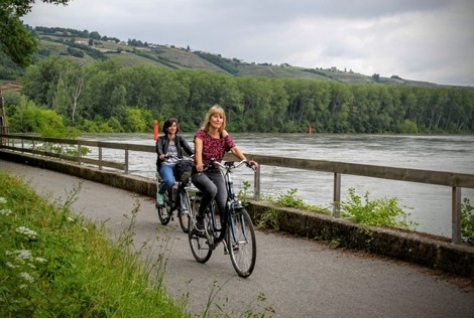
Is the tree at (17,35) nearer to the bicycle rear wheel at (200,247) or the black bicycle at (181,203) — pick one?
the black bicycle at (181,203)

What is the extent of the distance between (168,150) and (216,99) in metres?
112

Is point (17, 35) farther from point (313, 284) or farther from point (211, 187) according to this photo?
point (313, 284)

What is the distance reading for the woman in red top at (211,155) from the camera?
7297mm

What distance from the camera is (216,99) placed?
12162 cm

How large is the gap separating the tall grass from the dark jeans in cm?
140

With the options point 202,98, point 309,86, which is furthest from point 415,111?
point 202,98

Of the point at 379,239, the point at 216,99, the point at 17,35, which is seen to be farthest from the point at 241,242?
the point at 216,99

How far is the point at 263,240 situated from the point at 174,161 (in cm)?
197

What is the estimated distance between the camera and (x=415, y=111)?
11419 cm

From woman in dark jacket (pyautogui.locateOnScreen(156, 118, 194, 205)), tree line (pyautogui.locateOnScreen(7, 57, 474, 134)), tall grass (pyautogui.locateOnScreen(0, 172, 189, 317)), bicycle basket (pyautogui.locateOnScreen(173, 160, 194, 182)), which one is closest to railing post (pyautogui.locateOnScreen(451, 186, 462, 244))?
tall grass (pyautogui.locateOnScreen(0, 172, 189, 317))

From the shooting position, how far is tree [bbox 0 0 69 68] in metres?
27.1

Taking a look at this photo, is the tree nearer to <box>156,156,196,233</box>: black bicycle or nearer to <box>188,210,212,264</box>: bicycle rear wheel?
<box>156,156,196,233</box>: black bicycle

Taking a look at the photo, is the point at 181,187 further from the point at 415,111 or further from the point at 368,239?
the point at 415,111

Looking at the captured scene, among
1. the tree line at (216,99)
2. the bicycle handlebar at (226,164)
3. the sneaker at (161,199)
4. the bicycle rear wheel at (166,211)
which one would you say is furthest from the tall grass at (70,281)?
the tree line at (216,99)
